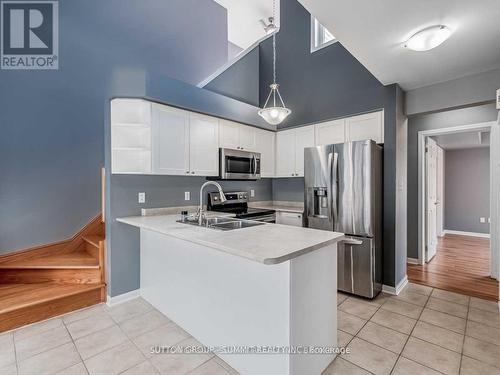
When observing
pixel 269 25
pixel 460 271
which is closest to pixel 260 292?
pixel 460 271

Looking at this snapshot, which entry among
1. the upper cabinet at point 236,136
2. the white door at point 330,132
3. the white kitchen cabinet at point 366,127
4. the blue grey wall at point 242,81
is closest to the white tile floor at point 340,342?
the white kitchen cabinet at point 366,127

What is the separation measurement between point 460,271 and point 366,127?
105 inches

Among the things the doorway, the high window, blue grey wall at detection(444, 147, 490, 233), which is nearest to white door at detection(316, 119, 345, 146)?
the high window

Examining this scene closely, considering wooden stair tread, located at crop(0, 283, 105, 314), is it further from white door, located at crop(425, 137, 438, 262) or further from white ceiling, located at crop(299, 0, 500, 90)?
white door, located at crop(425, 137, 438, 262)

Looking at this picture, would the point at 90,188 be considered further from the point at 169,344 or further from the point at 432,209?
the point at 432,209

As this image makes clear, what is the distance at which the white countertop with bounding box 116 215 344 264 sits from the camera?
1405 mm

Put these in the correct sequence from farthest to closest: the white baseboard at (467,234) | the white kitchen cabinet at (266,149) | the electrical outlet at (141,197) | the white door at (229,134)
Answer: the white baseboard at (467,234) < the white kitchen cabinet at (266,149) < the white door at (229,134) < the electrical outlet at (141,197)

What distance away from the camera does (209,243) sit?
64.8 inches

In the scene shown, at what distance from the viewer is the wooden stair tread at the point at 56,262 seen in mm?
2854

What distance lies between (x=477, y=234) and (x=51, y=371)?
8301 mm

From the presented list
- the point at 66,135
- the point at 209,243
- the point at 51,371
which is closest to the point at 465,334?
the point at 209,243

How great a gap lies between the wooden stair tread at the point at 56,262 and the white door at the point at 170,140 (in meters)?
1.40

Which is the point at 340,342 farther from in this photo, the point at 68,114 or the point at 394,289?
the point at 68,114

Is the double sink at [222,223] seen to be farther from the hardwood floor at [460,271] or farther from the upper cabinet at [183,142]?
the hardwood floor at [460,271]
